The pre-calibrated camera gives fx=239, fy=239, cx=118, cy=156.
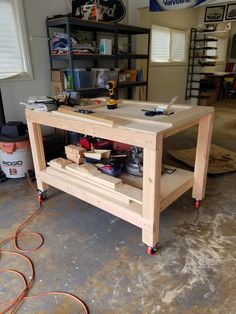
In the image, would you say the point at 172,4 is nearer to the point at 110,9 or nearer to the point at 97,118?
the point at 110,9

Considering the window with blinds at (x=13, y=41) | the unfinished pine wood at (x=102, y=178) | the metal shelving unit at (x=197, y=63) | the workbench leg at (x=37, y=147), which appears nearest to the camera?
the unfinished pine wood at (x=102, y=178)

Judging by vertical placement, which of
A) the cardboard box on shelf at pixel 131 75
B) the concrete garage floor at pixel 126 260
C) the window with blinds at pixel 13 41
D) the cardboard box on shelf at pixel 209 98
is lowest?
the concrete garage floor at pixel 126 260

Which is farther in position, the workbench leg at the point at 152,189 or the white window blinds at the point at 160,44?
the white window blinds at the point at 160,44

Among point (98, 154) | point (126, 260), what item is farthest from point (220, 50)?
point (126, 260)

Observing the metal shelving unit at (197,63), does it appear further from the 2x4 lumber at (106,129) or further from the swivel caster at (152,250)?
the swivel caster at (152,250)

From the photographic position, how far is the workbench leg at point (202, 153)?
169cm

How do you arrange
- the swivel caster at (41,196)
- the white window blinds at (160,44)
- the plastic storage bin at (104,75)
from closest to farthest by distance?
the swivel caster at (41,196), the plastic storage bin at (104,75), the white window blinds at (160,44)

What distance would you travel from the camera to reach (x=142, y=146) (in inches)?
48.8

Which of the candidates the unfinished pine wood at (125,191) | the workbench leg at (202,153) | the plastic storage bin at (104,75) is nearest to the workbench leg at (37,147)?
the unfinished pine wood at (125,191)

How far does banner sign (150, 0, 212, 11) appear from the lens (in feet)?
9.99

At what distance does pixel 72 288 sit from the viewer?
1.26 metres

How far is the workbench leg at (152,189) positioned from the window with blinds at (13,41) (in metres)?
2.05

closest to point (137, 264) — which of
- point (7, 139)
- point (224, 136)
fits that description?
point (7, 139)

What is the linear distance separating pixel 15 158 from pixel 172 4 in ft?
9.32
